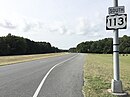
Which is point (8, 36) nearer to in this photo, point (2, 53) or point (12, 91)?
point (2, 53)

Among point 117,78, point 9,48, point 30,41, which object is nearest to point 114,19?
point 117,78

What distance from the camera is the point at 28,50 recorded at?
6206 inches

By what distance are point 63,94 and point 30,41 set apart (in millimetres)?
164492

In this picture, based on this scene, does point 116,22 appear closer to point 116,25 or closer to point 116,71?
point 116,25

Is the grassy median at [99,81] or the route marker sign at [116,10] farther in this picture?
the grassy median at [99,81]

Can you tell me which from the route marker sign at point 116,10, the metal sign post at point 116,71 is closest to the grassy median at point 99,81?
the metal sign post at point 116,71

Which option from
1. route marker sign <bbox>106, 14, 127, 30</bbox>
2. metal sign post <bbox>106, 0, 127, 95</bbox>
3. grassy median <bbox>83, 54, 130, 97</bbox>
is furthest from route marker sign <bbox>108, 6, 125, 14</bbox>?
grassy median <bbox>83, 54, 130, 97</bbox>

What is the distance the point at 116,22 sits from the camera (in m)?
9.50

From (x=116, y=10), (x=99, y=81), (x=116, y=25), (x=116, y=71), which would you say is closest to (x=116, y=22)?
(x=116, y=25)

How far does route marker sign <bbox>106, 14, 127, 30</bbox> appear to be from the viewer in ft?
30.7

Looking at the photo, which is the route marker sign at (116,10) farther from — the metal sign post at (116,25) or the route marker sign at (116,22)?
the route marker sign at (116,22)

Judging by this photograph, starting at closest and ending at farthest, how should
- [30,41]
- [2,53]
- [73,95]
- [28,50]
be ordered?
[73,95] → [2,53] → [28,50] → [30,41]

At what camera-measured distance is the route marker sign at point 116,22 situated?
368 inches

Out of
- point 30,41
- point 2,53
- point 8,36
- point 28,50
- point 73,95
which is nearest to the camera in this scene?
point 73,95
